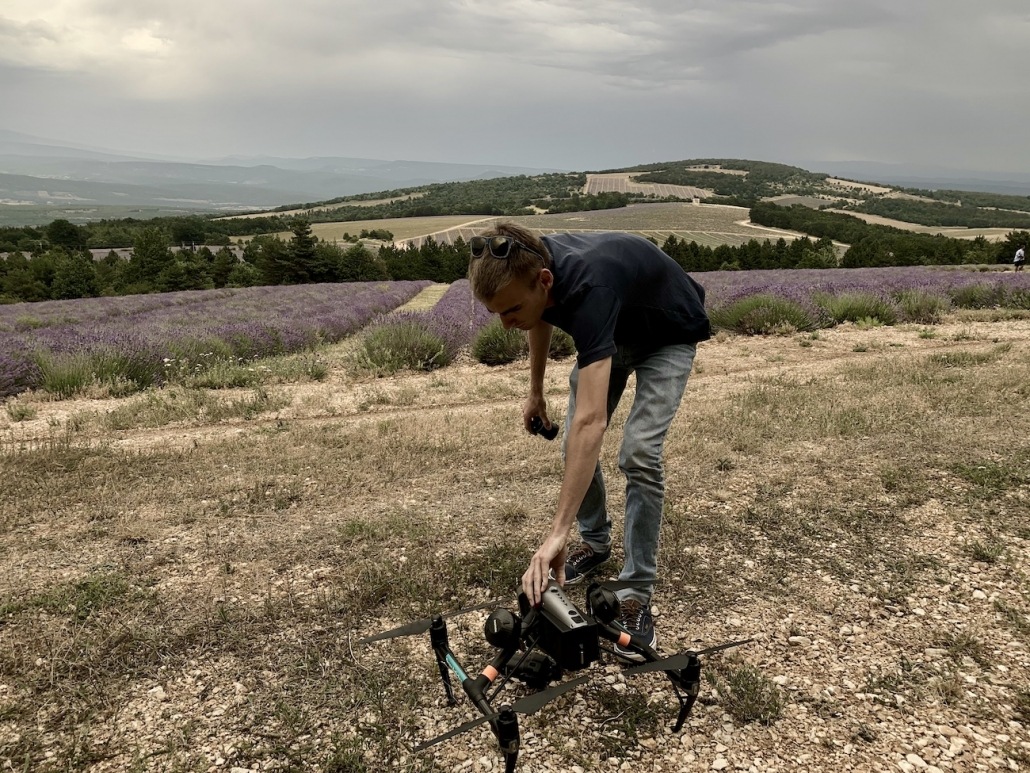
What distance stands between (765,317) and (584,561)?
392 inches

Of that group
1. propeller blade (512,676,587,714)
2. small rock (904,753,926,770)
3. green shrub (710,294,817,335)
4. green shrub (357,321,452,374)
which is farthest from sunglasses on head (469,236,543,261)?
green shrub (710,294,817,335)

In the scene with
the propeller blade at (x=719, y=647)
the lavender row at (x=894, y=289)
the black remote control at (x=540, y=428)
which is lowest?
the propeller blade at (x=719, y=647)

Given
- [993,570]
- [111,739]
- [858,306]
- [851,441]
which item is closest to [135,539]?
[111,739]

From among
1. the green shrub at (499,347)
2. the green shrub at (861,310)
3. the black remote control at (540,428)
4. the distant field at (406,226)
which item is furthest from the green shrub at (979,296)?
the distant field at (406,226)

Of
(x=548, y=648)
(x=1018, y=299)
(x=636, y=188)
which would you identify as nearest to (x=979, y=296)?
(x=1018, y=299)

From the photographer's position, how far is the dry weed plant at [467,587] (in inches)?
89.1

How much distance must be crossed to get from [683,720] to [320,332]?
40.9ft

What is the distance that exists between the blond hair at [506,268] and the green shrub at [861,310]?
12197mm

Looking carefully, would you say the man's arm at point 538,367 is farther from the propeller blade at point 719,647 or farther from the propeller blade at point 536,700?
the propeller blade at point 536,700

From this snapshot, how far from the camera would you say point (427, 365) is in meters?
10.4

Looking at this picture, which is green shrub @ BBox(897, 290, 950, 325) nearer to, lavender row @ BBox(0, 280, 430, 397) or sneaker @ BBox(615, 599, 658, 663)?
lavender row @ BBox(0, 280, 430, 397)

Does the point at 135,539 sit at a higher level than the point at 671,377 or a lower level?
lower

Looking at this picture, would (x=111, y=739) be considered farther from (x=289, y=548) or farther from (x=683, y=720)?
(x=683, y=720)

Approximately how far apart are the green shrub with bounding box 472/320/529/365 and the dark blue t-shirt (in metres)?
7.62
